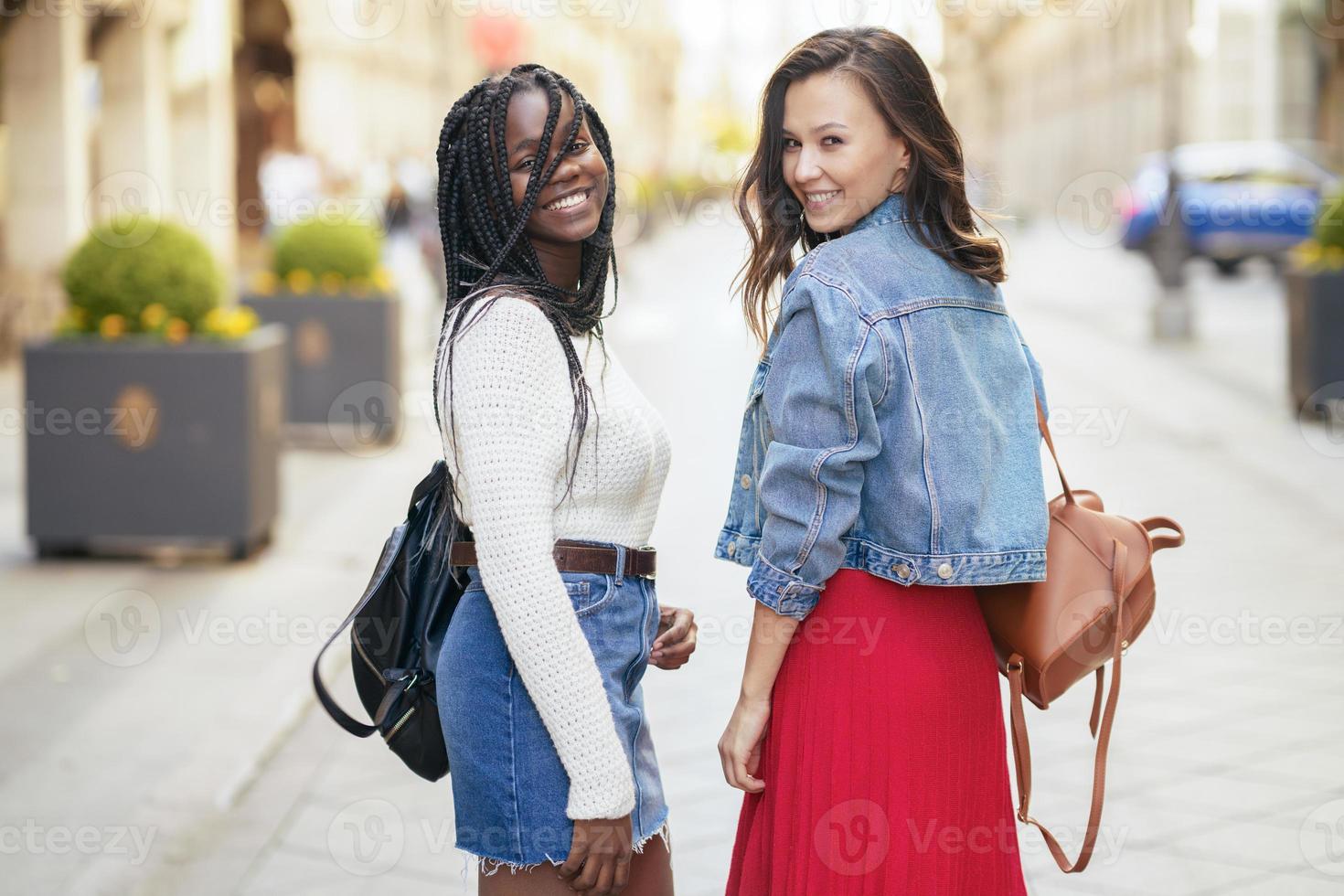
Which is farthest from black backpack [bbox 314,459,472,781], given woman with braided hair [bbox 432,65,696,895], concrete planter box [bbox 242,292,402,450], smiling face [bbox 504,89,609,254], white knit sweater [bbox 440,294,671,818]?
concrete planter box [bbox 242,292,402,450]

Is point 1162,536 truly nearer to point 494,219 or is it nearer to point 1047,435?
point 1047,435

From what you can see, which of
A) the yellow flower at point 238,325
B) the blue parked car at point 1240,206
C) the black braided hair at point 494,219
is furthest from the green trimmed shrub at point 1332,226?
the blue parked car at point 1240,206

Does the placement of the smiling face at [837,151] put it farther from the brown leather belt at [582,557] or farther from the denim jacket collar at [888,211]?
the brown leather belt at [582,557]

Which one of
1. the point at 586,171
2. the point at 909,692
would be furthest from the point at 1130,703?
the point at 586,171

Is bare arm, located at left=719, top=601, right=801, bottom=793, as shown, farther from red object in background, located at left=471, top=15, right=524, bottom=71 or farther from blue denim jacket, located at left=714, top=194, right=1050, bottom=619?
red object in background, located at left=471, top=15, right=524, bottom=71

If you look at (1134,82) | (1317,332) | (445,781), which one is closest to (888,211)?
(445,781)

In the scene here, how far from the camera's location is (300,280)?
1057 cm

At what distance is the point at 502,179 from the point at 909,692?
970 mm

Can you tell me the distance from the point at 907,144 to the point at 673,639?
0.90 metres

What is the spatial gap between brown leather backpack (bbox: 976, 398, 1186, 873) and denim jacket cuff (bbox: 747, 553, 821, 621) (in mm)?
351

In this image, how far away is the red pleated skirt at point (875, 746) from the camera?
220 centimetres

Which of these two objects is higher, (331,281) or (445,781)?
(331,281)

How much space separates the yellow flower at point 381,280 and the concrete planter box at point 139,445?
12.3 ft

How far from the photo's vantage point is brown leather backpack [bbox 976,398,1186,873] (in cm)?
226
